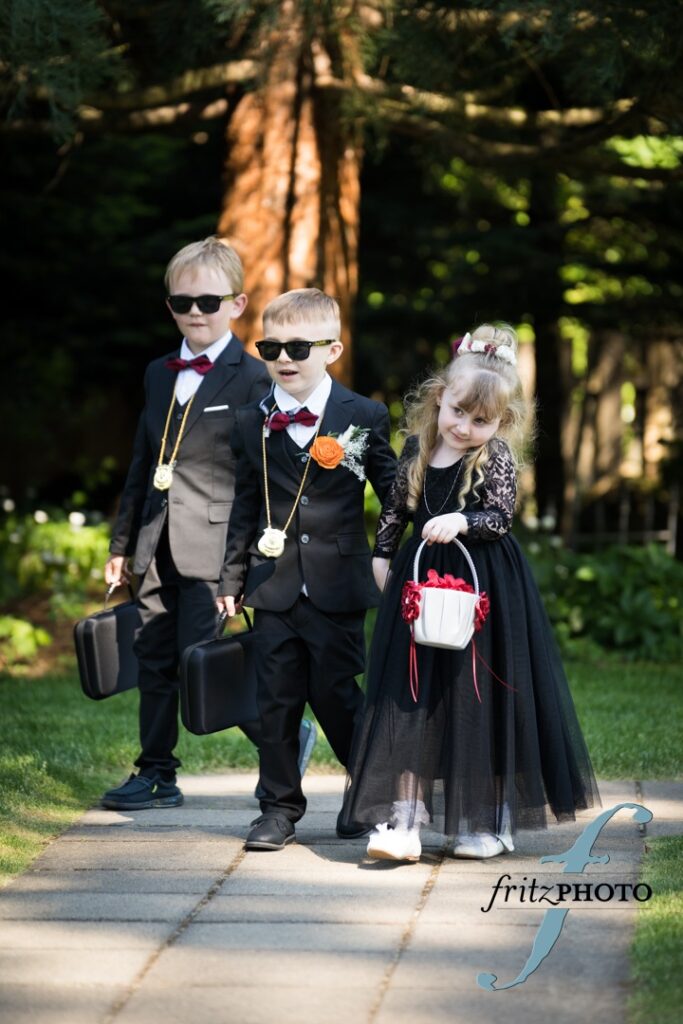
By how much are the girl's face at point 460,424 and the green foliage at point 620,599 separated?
424 centimetres

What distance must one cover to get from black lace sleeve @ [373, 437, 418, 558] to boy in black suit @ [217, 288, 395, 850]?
12cm

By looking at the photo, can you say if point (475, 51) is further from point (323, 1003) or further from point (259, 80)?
point (323, 1003)

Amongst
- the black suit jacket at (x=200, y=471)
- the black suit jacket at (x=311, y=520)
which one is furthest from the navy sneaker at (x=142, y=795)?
the black suit jacket at (x=311, y=520)

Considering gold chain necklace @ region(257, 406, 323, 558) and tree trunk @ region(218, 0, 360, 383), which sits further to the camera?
tree trunk @ region(218, 0, 360, 383)

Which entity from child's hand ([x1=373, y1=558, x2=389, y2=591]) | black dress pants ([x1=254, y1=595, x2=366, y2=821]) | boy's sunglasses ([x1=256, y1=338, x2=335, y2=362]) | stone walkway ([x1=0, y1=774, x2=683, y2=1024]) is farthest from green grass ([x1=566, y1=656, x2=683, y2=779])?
boy's sunglasses ([x1=256, y1=338, x2=335, y2=362])

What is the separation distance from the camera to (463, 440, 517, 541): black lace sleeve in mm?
4129

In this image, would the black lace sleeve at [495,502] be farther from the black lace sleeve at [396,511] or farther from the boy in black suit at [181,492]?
the boy in black suit at [181,492]

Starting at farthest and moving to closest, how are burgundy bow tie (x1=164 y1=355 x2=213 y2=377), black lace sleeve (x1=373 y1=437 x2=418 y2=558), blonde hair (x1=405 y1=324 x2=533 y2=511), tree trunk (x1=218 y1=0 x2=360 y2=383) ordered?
tree trunk (x1=218 y1=0 x2=360 y2=383), burgundy bow tie (x1=164 y1=355 x2=213 y2=377), black lace sleeve (x1=373 y1=437 x2=418 y2=558), blonde hair (x1=405 y1=324 x2=533 y2=511)

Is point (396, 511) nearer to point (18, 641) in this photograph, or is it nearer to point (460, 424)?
point (460, 424)

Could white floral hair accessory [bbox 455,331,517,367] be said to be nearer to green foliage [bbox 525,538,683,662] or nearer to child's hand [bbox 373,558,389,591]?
child's hand [bbox 373,558,389,591]

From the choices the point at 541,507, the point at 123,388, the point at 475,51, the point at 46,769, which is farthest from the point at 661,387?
the point at 46,769

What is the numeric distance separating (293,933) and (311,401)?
1.70m

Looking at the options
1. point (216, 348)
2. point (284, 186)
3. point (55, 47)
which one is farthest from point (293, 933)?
point (284, 186)

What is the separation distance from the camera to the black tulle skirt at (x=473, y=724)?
13.5 feet
